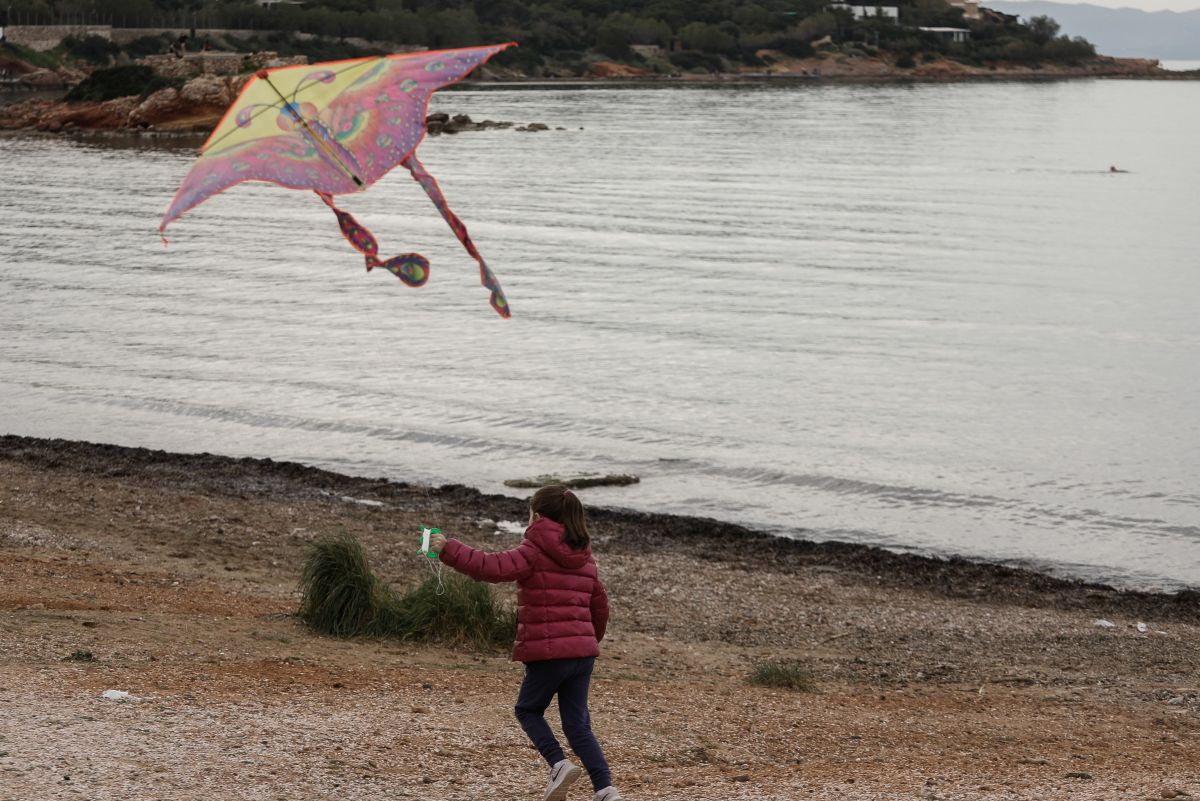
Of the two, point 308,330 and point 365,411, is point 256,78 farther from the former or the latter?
point 308,330

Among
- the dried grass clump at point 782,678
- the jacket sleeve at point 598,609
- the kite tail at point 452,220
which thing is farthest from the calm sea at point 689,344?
the jacket sleeve at point 598,609

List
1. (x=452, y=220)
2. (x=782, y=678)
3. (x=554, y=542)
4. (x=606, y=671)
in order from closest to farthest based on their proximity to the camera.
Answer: (x=554, y=542), (x=452, y=220), (x=782, y=678), (x=606, y=671)

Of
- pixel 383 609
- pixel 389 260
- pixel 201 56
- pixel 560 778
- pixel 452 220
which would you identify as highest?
pixel 201 56

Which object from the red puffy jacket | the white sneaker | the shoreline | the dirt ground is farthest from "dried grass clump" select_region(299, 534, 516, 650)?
the shoreline

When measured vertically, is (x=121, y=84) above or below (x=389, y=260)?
above

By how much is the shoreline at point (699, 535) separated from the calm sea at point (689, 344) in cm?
88

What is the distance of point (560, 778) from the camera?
8133 mm

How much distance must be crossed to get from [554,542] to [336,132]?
4.09 m

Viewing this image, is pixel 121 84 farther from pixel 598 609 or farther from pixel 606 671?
pixel 598 609

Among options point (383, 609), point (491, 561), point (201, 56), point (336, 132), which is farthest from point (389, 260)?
point (201, 56)

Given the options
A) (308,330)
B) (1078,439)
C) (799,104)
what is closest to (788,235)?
(308,330)

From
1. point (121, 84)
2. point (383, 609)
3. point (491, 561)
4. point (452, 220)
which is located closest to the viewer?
point (491, 561)

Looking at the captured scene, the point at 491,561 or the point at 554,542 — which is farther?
the point at 554,542

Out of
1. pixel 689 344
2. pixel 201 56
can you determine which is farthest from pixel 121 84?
pixel 689 344
